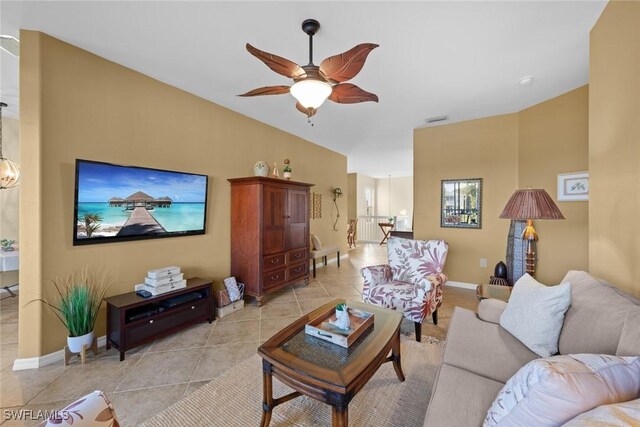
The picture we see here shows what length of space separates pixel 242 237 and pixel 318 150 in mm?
2789

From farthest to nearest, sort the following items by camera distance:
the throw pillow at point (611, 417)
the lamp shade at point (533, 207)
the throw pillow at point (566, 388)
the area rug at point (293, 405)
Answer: the lamp shade at point (533, 207) < the area rug at point (293, 405) < the throw pillow at point (566, 388) < the throw pillow at point (611, 417)

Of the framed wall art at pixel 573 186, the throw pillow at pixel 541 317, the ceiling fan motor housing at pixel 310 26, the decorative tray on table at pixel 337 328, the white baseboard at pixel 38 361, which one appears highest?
the ceiling fan motor housing at pixel 310 26

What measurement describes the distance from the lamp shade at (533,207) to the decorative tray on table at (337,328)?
5.35 ft

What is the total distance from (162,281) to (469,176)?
172 inches

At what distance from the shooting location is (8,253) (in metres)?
3.10

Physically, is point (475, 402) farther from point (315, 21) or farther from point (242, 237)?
point (242, 237)

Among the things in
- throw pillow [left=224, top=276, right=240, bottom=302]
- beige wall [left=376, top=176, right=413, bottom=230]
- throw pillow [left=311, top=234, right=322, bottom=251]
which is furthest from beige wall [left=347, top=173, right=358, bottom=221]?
throw pillow [left=224, top=276, right=240, bottom=302]

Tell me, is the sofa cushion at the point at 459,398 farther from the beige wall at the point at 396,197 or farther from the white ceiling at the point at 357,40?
the beige wall at the point at 396,197

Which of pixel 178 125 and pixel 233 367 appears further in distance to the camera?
pixel 178 125

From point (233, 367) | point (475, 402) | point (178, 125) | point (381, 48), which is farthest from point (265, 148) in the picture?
point (475, 402)

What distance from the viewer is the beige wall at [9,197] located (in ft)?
11.4

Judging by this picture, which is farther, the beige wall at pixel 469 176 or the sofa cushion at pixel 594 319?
the beige wall at pixel 469 176

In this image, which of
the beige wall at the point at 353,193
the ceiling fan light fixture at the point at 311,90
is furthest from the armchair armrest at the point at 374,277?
the beige wall at the point at 353,193

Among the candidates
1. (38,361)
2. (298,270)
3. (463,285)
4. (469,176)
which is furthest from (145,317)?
(469,176)
